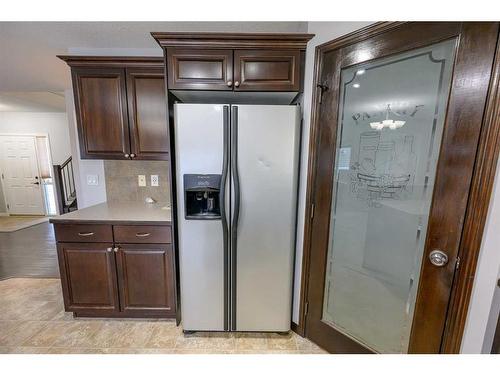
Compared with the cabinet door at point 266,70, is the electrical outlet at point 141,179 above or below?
below

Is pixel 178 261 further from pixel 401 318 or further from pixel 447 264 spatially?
pixel 447 264

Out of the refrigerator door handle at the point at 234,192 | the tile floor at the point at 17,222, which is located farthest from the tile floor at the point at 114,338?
the tile floor at the point at 17,222

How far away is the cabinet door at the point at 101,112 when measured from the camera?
67.4 inches

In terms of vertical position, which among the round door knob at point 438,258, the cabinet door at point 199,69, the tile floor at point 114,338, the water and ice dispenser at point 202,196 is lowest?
the tile floor at point 114,338

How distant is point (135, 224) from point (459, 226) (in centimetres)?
197

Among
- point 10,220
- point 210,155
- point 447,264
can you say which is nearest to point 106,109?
point 210,155

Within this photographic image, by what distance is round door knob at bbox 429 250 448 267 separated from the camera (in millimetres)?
930

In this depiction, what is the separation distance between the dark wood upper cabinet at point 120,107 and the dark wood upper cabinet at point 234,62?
1.37 ft

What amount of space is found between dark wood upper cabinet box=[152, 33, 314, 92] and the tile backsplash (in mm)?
1041

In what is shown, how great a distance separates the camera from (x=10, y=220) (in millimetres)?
4562

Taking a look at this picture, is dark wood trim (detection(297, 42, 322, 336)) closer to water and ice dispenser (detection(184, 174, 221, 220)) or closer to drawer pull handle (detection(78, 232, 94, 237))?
water and ice dispenser (detection(184, 174, 221, 220))

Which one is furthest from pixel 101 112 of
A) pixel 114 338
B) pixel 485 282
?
pixel 485 282

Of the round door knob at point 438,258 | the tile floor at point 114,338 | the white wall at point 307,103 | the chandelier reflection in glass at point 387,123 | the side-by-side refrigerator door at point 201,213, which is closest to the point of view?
the round door knob at point 438,258

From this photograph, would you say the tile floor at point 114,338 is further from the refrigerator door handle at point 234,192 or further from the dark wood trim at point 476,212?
the dark wood trim at point 476,212
